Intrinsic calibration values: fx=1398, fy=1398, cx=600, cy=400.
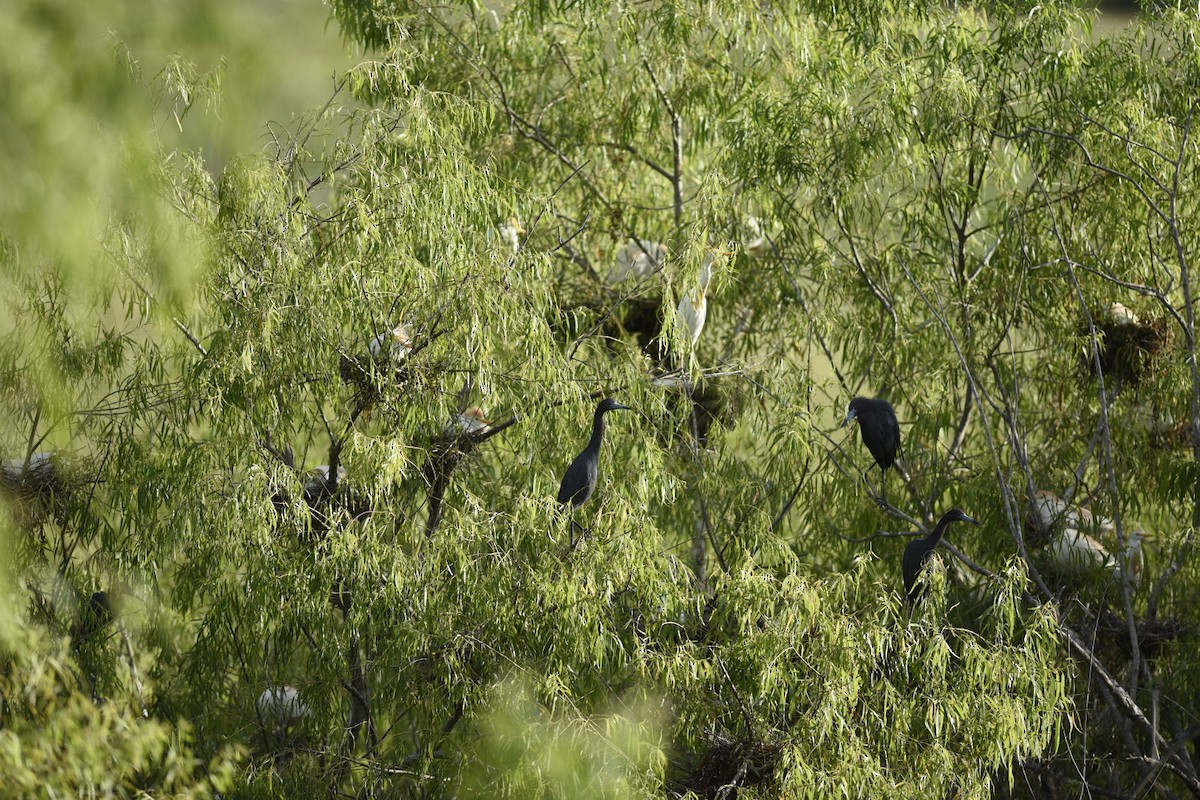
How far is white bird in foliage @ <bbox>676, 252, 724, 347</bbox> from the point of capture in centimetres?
480

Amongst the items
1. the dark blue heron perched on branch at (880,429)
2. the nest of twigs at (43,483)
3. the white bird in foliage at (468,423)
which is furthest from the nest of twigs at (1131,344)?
the nest of twigs at (43,483)

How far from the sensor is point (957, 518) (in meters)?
4.52

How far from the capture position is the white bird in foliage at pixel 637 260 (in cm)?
587

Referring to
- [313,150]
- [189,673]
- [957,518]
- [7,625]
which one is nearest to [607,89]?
[313,150]

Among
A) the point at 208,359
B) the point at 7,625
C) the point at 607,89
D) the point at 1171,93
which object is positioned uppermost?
the point at 607,89

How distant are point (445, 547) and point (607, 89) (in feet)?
10.8

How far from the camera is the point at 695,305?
505 cm

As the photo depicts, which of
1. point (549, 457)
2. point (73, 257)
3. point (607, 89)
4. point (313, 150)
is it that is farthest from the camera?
point (607, 89)

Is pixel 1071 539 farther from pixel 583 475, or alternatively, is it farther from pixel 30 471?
pixel 30 471

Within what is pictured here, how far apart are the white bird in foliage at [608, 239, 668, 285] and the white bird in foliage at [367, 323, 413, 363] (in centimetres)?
162

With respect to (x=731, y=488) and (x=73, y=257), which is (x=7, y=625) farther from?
(x=731, y=488)

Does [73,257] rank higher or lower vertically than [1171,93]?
lower

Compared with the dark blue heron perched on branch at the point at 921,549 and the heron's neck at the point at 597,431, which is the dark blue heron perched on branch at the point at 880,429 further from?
the heron's neck at the point at 597,431

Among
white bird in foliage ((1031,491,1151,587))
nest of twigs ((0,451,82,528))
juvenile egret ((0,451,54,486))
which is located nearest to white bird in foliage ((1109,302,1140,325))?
white bird in foliage ((1031,491,1151,587))
